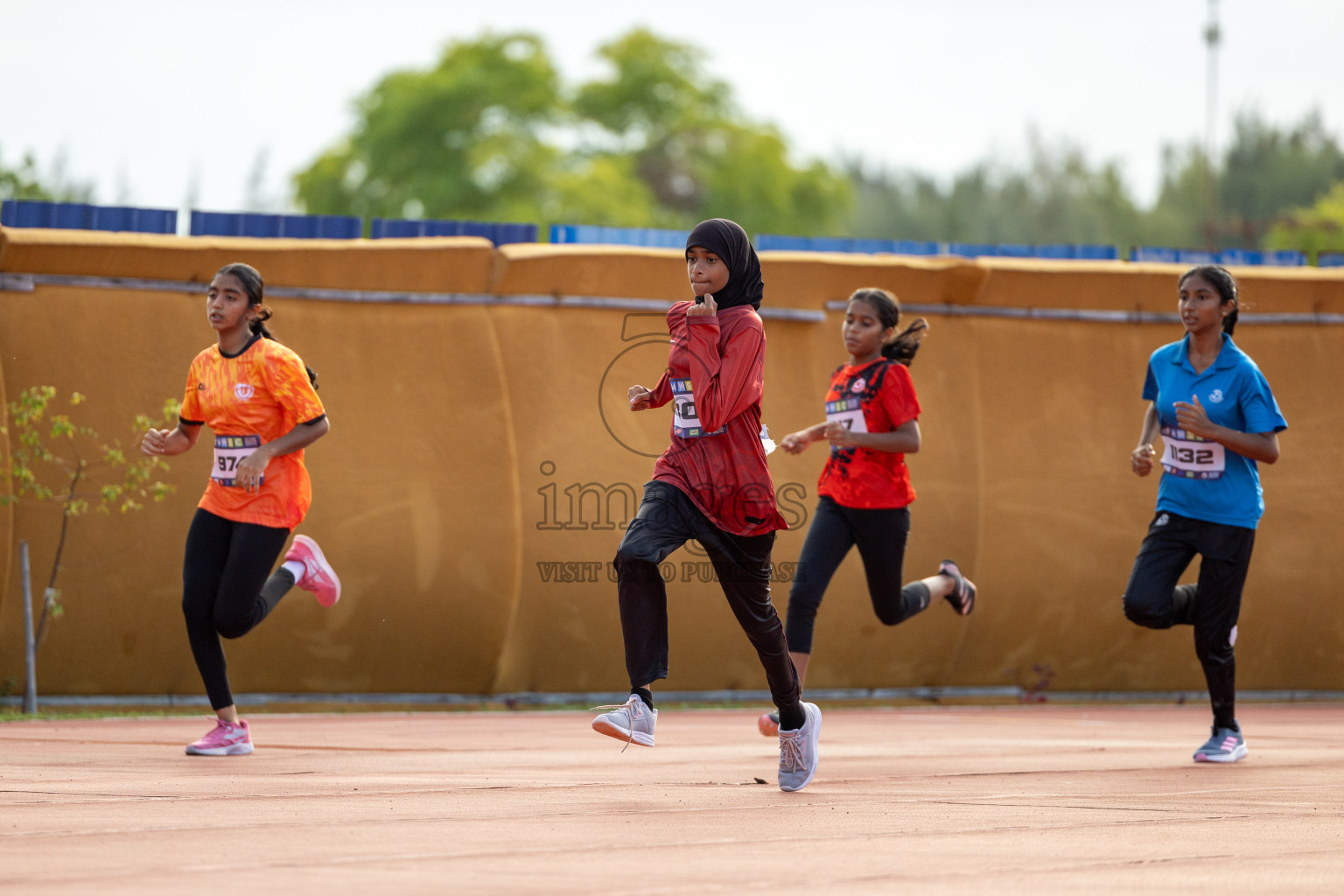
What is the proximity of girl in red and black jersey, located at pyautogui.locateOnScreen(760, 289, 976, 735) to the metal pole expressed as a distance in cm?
389

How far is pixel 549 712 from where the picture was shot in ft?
29.4

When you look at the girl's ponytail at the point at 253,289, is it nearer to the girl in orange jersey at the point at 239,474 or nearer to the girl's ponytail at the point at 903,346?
the girl in orange jersey at the point at 239,474

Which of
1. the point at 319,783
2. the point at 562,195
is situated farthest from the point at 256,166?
the point at 319,783

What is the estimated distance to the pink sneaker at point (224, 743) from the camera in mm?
6172

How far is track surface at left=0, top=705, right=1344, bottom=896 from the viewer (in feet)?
11.0

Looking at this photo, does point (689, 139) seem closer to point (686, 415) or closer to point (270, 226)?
point (270, 226)

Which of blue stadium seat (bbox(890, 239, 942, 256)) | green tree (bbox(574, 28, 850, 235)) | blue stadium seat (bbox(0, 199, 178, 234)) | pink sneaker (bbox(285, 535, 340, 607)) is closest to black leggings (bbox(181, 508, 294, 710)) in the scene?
pink sneaker (bbox(285, 535, 340, 607))

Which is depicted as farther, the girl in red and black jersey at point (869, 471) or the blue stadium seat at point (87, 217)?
the blue stadium seat at point (87, 217)

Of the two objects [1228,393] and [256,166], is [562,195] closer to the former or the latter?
[256,166]

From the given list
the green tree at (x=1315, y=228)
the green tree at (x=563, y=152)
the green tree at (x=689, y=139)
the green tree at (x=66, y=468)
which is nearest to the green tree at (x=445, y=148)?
the green tree at (x=563, y=152)

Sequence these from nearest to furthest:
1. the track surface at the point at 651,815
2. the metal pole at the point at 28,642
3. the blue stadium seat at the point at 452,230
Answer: the track surface at the point at 651,815 → the metal pole at the point at 28,642 → the blue stadium seat at the point at 452,230

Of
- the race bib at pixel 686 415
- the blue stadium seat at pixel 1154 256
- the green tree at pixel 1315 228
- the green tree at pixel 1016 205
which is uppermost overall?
the green tree at pixel 1016 205

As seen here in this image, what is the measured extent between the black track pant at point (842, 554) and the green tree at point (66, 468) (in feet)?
11.2

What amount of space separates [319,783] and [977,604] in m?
5.47
